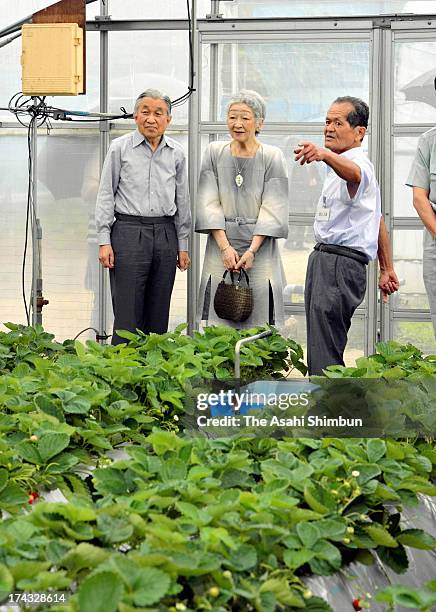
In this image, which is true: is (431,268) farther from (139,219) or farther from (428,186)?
(139,219)

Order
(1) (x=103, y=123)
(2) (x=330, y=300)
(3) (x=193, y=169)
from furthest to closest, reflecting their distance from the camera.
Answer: (1) (x=103, y=123)
(3) (x=193, y=169)
(2) (x=330, y=300)

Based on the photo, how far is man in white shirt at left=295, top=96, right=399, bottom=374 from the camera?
5512 mm

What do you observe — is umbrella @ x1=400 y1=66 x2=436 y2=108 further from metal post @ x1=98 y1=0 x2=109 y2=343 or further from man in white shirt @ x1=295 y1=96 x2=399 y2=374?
man in white shirt @ x1=295 y1=96 x2=399 y2=374

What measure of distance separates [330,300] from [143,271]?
5.14 feet

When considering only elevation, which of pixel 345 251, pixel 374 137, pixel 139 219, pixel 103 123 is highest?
pixel 103 123

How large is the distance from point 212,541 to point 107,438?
3.73ft

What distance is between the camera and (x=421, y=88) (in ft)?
25.0

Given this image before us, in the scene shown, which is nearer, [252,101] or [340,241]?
[340,241]

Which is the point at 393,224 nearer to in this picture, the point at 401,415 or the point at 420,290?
the point at 420,290

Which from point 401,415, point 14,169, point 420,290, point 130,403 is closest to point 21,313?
point 14,169

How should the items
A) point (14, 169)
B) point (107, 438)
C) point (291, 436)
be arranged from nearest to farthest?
point (291, 436) → point (107, 438) → point (14, 169)

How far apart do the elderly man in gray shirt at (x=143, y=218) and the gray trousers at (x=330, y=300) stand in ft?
4.72

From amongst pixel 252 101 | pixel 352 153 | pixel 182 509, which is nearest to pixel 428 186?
pixel 352 153

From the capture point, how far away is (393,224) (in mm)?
7637
